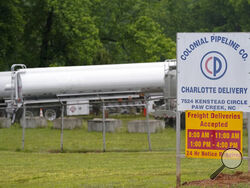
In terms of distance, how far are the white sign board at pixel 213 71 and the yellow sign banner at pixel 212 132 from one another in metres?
0.15

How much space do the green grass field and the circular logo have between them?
2253 mm

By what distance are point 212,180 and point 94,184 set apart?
251 centimetres

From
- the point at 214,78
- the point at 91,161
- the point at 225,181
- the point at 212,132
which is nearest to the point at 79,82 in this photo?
the point at 91,161

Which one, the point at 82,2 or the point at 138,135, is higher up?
the point at 82,2

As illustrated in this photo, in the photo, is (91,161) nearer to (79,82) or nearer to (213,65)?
(213,65)

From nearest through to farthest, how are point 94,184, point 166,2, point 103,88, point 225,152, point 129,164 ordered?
point 225,152 < point 94,184 < point 129,164 < point 103,88 < point 166,2

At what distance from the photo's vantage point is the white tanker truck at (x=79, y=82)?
40.0m

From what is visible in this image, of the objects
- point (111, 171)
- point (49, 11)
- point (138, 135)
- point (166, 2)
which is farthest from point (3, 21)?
point (111, 171)

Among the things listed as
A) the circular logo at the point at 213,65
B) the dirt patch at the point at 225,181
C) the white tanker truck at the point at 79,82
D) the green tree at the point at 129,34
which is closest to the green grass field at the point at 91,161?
the dirt patch at the point at 225,181

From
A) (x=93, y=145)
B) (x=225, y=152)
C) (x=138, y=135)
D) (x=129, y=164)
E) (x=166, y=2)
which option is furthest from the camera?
(x=166, y=2)

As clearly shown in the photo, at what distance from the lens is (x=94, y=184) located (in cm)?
1208

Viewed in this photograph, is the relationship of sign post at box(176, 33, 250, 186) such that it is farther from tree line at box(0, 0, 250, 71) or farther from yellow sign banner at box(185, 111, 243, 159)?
tree line at box(0, 0, 250, 71)

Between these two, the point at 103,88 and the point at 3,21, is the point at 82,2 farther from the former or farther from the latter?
the point at 103,88

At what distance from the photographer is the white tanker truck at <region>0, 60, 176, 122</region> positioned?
40.0 metres
